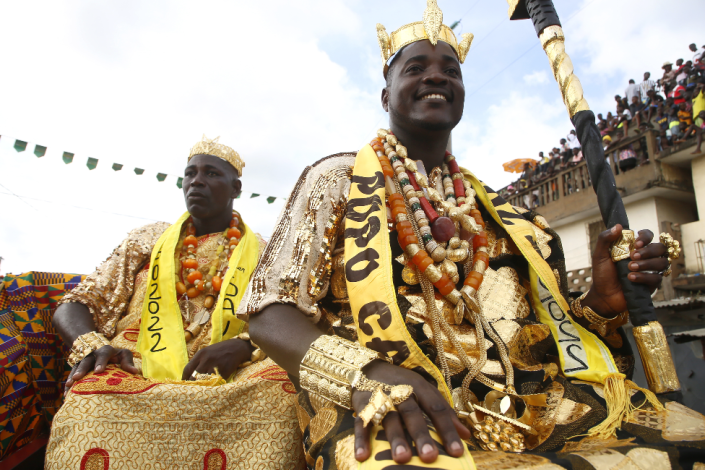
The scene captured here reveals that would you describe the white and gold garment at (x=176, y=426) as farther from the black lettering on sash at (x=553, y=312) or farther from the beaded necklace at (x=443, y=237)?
the black lettering on sash at (x=553, y=312)

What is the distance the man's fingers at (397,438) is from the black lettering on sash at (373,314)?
390 millimetres

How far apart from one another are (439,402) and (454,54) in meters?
1.69

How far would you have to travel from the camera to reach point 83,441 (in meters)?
1.90

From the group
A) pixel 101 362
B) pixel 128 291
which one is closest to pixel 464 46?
pixel 101 362

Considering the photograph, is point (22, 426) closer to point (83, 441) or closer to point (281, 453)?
point (83, 441)

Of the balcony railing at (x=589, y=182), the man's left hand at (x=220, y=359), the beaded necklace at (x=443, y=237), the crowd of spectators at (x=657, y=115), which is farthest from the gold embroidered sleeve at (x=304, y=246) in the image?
the balcony railing at (x=589, y=182)

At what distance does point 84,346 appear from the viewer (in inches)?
96.3

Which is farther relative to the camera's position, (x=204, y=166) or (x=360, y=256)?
(x=204, y=166)

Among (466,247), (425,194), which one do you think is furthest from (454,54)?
(466,247)

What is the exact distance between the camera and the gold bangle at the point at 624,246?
172cm

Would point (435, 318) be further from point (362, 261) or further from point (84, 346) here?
point (84, 346)

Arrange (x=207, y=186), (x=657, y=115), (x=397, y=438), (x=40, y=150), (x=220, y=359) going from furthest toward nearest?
(x=657, y=115)
(x=40, y=150)
(x=207, y=186)
(x=220, y=359)
(x=397, y=438)

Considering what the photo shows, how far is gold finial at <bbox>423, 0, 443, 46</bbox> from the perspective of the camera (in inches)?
79.2

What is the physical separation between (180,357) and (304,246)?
149cm
